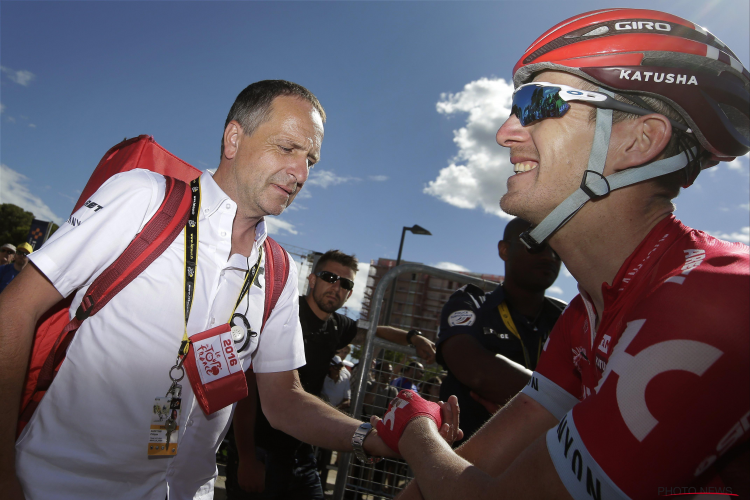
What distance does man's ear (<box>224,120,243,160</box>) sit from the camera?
2.75 meters

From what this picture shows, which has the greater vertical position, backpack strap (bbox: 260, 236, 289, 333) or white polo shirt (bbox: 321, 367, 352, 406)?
backpack strap (bbox: 260, 236, 289, 333)

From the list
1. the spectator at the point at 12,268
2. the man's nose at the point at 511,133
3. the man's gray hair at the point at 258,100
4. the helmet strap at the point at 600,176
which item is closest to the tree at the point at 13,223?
the spectator at the point at 12,268

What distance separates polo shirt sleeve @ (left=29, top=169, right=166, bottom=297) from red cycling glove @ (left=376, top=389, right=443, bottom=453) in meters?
1.59

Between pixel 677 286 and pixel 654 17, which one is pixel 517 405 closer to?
pixel 677 286

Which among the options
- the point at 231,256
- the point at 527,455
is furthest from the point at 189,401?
the point at 527,455

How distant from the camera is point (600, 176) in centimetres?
180

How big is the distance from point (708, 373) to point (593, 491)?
42 centimetres

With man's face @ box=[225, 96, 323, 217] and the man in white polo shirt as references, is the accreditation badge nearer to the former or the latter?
the man in white polo shirt

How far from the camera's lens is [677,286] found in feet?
3.67

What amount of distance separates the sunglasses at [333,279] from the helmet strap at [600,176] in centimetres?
377

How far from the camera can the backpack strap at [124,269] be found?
190 cm

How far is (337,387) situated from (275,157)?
277 inches

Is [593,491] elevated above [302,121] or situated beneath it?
situated beneath

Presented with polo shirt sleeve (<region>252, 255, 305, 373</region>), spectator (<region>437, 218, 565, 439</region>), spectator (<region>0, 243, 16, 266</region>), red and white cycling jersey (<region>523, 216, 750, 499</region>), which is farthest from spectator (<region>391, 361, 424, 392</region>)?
spectator (<region>0, 243, 16, 266</region>)
